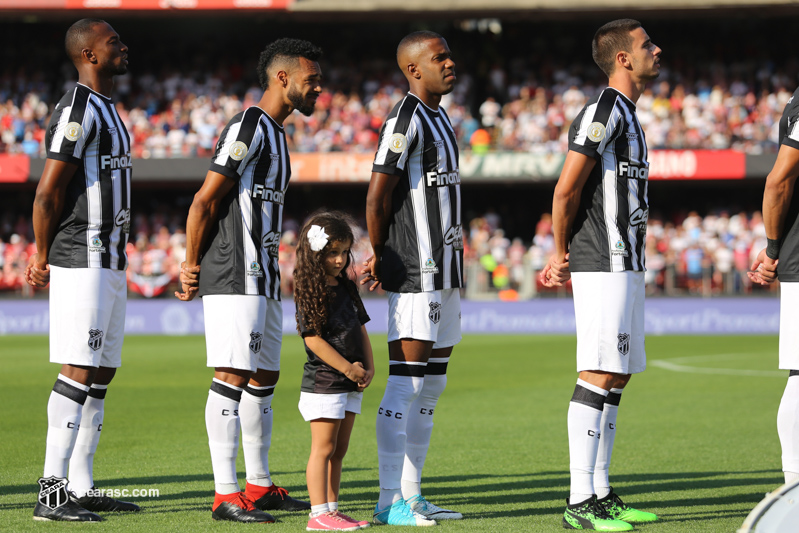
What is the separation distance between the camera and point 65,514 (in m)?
4.87

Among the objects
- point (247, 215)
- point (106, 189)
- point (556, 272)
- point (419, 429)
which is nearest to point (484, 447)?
point (419, 429)

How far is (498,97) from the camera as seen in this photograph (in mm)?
28891

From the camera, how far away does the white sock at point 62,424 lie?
16.4ft

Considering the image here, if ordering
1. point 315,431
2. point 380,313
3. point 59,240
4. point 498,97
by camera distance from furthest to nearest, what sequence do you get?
1. point 498,97
2. point 380,313
3. point 59,240
4. point 315,431

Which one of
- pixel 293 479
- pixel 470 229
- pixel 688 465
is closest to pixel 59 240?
pixel 293 479

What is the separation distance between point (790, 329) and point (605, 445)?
3.82 ft

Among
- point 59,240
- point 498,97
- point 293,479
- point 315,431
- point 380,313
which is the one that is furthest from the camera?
point 498,97

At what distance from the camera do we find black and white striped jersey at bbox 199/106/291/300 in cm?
508

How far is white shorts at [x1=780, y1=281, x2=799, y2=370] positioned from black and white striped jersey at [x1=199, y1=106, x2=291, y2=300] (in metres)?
2.67

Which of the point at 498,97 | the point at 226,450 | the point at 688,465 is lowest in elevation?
the point at 688,465

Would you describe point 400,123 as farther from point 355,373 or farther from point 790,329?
point 790,329

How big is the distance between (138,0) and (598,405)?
24828 millimetres

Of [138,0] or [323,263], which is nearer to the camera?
[323,263]

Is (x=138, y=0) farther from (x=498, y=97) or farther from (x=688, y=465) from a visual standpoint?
(x=688, y=465)
